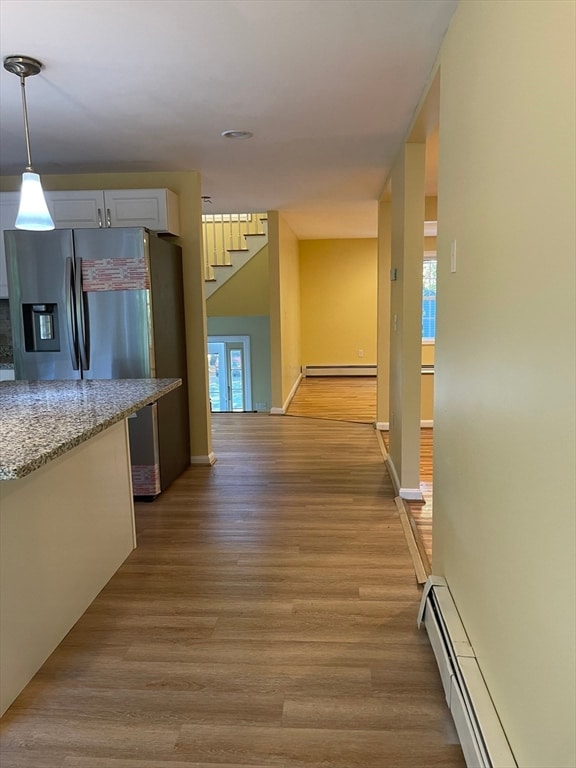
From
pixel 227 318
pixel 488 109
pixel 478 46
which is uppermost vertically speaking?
pixel 478 46

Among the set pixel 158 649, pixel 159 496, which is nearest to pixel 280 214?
pixel 159 496

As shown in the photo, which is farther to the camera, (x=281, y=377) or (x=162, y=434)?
(x=281, y=377)

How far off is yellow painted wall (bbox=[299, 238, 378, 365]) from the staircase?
1.63 m

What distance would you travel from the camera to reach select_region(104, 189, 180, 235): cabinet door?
378 centimetres

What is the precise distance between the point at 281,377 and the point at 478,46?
4752 millimetres

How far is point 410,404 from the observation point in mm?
3408

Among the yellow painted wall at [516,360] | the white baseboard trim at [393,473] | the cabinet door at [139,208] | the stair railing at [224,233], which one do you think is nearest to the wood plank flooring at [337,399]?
the white baseboard trim at [393,473]

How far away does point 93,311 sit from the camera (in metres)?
3.43

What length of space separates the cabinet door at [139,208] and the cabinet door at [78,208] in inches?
2.2

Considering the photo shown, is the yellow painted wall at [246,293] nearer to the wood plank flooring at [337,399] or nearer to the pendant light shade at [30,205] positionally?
the wood plank flooring at [337,399]

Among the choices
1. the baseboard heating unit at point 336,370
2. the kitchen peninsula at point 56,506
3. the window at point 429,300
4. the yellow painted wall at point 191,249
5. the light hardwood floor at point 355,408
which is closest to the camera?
the kitchen peninsula at point 56,506

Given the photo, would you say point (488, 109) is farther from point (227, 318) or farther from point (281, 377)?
point (227, 318)

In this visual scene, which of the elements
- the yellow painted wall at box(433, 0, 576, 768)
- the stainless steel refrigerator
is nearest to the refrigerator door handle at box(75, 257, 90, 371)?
the stainless steel refrigerator

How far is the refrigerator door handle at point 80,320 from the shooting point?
3.39 meters
